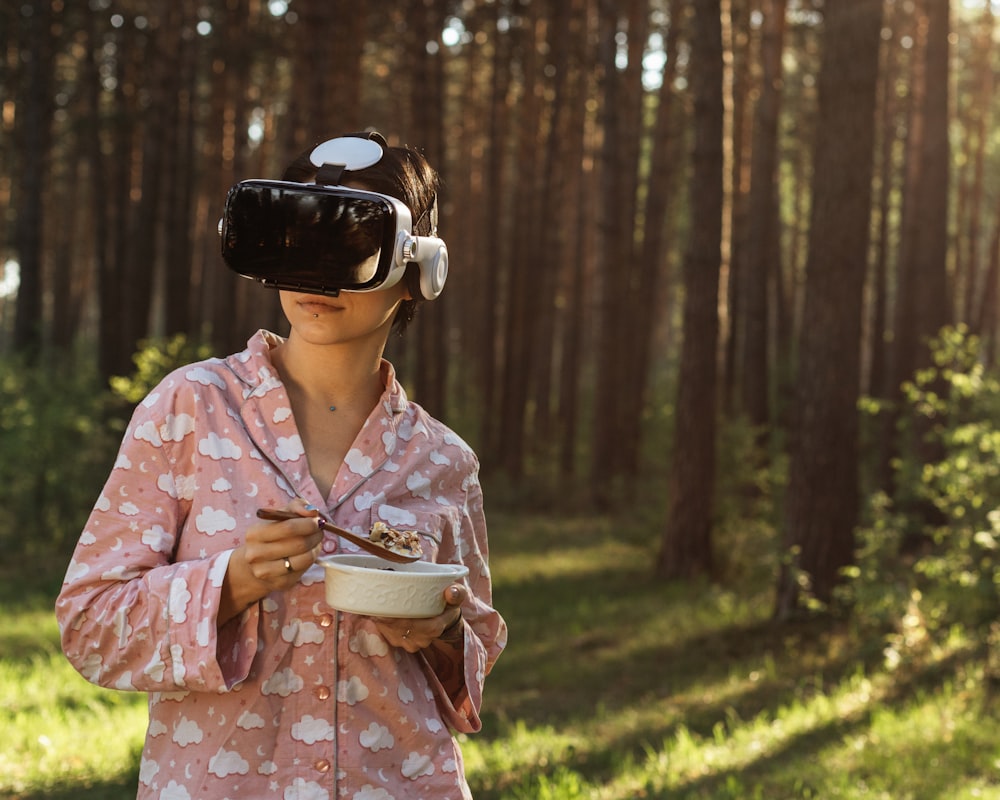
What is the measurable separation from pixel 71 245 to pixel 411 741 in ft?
119

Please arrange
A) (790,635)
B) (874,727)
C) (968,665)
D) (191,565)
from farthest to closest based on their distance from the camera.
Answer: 1. (790,635)
2. (968,665)
3. (874,727)
4. (191,565)

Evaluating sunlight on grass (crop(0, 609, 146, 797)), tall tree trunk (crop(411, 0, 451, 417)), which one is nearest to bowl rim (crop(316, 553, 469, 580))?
sunlight on grass (crop(0, 609, 146, 797))

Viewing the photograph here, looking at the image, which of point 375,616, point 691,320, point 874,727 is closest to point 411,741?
point 375,616

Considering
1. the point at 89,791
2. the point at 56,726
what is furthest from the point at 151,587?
the point at 56,726

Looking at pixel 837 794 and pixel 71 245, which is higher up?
pixel 71 245

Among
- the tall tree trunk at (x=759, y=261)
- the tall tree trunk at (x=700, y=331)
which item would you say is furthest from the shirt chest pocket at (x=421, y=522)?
the tall tree trunk at (x=759, y=261)

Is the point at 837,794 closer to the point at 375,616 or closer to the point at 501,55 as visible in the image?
the point at 375,616

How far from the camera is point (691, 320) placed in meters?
13.4

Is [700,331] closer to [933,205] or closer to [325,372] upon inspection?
[933,205]

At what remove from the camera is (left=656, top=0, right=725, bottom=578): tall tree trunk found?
13266 mm

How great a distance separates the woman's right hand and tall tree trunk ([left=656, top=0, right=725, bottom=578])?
1130 centimetres

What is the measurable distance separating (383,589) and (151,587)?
1.30 feet

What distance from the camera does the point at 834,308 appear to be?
10.2 metres

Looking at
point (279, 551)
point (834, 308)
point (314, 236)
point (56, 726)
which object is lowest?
point (56, 726)
